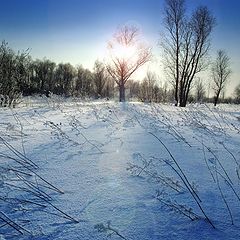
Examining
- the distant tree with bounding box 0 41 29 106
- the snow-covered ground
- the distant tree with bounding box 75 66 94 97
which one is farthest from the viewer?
the distant tree with bounding box 75 66 94 97

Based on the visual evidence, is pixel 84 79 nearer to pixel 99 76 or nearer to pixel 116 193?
pixel 99 76

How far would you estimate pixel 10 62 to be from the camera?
14.4m

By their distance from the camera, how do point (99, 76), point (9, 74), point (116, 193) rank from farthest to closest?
point (99, 76), point (9, 74), point (116, 193)

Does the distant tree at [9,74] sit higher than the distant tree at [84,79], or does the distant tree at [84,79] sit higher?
the distant tree at [84,79]

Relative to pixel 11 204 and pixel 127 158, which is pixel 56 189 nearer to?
pixel 11 204

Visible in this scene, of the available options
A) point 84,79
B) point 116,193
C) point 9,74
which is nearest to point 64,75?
point 84,79

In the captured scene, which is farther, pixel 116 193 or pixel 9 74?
pixel 9 74

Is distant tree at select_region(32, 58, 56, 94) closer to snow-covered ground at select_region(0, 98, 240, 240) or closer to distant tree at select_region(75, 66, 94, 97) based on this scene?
distant tree at select_region(75, 66, 94, 97)

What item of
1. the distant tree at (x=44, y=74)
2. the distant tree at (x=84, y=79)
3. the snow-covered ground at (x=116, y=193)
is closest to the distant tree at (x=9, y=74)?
the snow-covered ground at (x=116, y=193)

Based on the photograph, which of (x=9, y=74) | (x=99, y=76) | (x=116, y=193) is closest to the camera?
(x=116, y=193)

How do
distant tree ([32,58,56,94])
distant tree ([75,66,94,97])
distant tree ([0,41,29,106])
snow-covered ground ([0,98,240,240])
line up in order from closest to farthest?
snow-covered ground ([0,98,240,240]) → distant tree ([0,41,29,106]) → distant tree ([32,58,56,94]) → distant tree ([75,66,94,97])

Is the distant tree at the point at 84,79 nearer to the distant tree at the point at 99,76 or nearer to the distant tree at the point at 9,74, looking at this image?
the distant tree at the point at 99,76

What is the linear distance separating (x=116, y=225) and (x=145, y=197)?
0.42 metres

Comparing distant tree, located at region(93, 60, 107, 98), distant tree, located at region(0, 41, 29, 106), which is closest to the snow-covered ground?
distant tree, located at region(0, 41, 29, 106)
